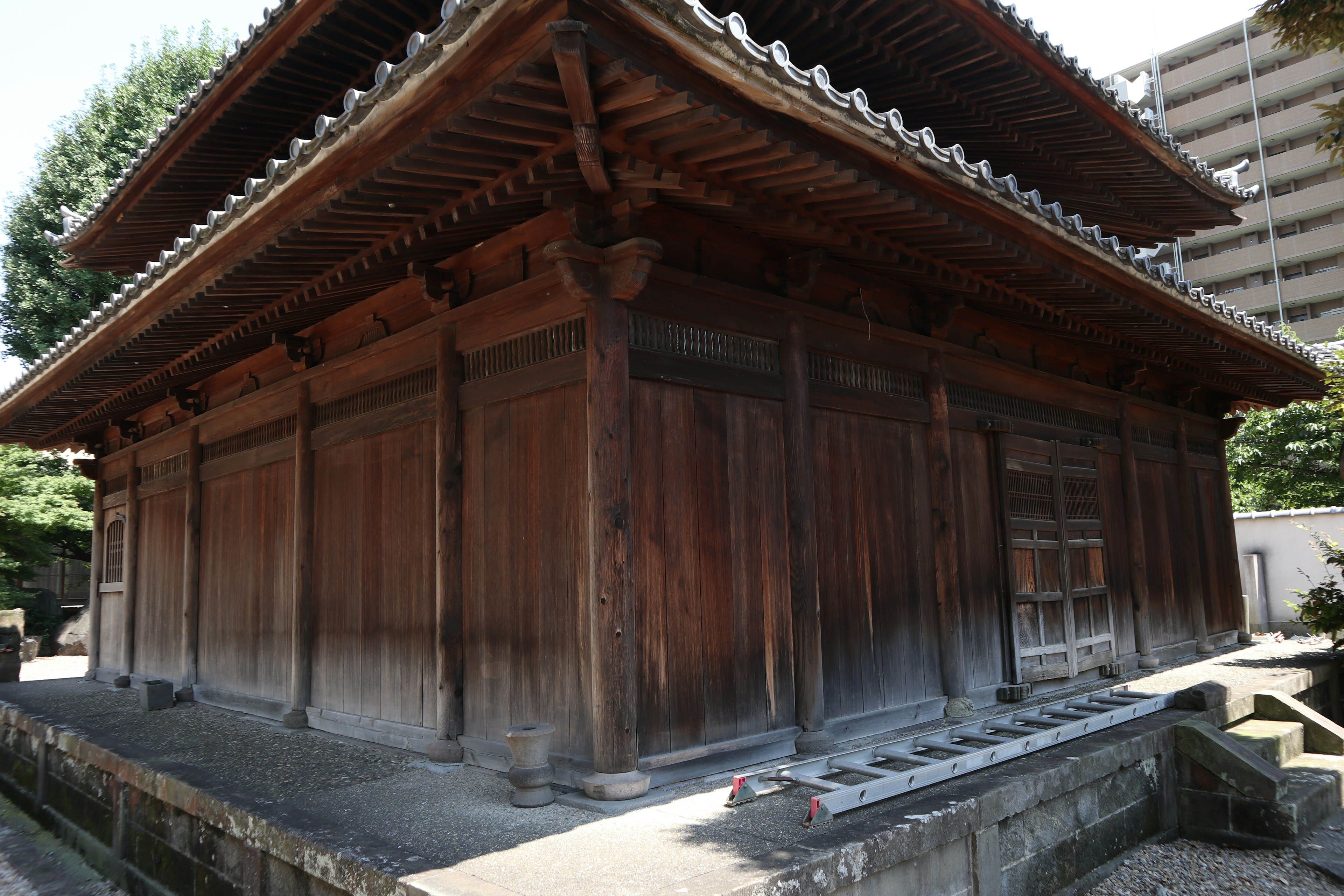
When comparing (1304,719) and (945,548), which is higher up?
(945,548)

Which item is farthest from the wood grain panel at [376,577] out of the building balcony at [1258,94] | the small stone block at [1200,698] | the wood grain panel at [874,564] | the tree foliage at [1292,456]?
the building balcony at [1258,94]

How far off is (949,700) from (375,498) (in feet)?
15.9

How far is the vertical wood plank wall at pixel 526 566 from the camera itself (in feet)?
16.5

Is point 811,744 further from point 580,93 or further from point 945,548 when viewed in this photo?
point 580,93

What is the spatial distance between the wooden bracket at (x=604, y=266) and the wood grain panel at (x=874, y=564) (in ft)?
6.44

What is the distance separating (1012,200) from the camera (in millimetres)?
5359

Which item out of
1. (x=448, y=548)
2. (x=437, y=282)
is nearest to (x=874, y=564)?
(x=448, y=548)

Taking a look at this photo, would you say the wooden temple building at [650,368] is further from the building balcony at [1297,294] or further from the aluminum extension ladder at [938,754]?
the building balcony at [1297,294]

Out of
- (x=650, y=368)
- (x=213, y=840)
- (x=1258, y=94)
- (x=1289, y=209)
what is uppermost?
(x=1258, y=94)

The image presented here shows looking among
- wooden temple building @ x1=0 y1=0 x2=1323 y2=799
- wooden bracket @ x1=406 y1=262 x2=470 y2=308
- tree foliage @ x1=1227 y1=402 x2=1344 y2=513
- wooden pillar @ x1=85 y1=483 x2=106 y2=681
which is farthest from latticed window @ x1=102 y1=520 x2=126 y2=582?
tree foliage @ x1=1227 y1=402 x2=1344 y2=513

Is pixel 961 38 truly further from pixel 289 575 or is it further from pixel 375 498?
pixel 289 575

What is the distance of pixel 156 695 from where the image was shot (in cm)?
893

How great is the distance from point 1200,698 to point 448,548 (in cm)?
611

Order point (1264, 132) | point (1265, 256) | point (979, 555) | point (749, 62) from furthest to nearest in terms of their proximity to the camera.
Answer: point (1264, 132), point (1265, 256), point (979, 555), point (749, 62)
